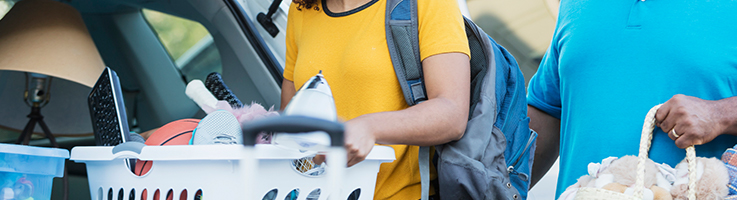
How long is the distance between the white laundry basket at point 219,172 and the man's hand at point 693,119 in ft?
1.46

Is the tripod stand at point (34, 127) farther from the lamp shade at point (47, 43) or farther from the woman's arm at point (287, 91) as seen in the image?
the woman's arm at point (287, 91)

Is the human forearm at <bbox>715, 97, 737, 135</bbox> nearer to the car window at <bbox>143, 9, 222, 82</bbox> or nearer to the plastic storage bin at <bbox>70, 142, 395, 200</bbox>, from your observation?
the plastic storage bin at <bbox>70, 142, 395, 200</bbox>

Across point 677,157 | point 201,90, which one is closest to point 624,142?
point 677,157

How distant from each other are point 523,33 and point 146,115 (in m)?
1.65

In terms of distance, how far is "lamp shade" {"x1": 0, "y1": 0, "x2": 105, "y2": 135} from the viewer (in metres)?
1.57

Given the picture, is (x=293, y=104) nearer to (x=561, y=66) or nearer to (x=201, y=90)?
(x=201, y=90)

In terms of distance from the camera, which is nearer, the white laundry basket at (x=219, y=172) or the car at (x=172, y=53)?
the white laundry basket at (x=219, y=172)

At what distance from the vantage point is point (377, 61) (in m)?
0.85

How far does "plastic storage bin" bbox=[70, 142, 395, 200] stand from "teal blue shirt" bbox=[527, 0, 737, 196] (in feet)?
1.76

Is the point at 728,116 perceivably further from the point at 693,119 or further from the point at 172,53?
the point at 172,53

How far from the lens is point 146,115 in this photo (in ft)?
6.15

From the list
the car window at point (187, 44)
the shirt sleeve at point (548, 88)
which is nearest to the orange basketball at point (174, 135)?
the shirt sleeve at point (548, 88)

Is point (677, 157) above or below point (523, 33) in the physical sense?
below

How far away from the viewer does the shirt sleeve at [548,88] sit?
1182 millimetres
